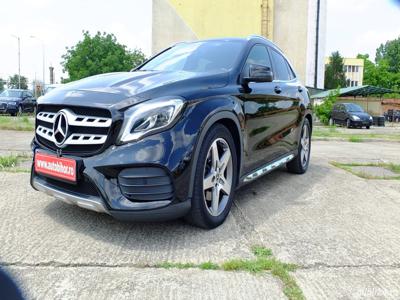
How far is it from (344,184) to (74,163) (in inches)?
138

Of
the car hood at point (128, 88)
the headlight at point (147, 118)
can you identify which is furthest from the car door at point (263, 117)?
the headlight at point (147, 118)

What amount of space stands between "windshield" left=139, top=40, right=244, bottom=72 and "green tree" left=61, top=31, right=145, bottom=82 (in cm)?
4962

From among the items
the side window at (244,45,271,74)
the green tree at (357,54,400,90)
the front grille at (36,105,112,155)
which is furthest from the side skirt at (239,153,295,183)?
the green tree at (357,54,400,90)

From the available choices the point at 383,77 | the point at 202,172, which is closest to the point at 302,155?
the point at 202,172

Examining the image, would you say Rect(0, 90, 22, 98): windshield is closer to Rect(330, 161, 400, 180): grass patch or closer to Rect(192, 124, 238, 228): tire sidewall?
Rect(330, 161, 400, 180): grass patch

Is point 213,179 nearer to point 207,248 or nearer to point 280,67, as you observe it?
point 207,248

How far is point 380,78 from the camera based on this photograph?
71.2m

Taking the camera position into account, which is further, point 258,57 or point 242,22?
point 242,22

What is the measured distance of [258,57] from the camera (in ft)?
14.4

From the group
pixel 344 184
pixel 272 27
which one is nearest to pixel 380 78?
pixel 272 27

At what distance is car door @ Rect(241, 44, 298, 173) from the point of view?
380cm

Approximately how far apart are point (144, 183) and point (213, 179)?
0.68 metres

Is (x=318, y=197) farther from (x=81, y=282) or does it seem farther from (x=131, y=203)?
(x=81, y=282)

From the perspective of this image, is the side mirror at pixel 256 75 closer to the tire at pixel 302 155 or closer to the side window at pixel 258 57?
the side window at pixel 258 57
